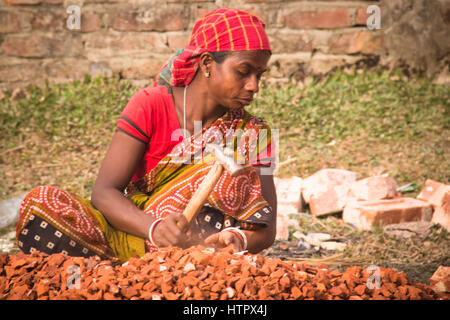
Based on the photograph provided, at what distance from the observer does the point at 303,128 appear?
4.98m

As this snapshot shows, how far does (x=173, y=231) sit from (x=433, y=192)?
2.40m

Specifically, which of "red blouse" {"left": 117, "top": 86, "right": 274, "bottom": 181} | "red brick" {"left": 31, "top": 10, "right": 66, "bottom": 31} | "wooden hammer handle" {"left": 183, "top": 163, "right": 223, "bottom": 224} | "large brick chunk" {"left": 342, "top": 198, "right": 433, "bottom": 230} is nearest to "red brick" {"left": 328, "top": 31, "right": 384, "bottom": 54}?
"large brick chunk" {"left": 342, "top": 198, "right": 433, "bottom": 230}

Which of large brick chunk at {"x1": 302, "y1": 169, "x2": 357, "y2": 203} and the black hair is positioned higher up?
the black hair

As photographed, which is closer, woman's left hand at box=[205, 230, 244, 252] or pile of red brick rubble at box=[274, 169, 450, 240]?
woman's left hand at box=[205, 230, 244, 252]

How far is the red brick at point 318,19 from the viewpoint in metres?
5.25

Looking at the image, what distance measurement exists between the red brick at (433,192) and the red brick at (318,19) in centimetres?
215

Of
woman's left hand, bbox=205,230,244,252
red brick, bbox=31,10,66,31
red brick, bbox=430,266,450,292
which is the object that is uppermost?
red brick, bbox=31,10,66,31

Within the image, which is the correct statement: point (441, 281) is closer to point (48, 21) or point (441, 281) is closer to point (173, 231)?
point (173, 231)

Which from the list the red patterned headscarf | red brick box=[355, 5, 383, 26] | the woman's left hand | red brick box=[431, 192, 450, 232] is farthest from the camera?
red brick box=[355, 5, 383, 26]

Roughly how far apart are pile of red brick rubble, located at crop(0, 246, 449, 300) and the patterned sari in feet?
0.71

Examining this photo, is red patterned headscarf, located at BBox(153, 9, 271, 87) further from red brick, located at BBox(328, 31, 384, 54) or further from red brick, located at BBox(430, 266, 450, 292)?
red brick, located at BBox(328, 31, 384, 54)

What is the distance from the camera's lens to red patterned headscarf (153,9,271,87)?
2400 mm

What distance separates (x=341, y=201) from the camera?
12.7 ft

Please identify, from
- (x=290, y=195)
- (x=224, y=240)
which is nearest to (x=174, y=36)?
(x=290, y=195)
